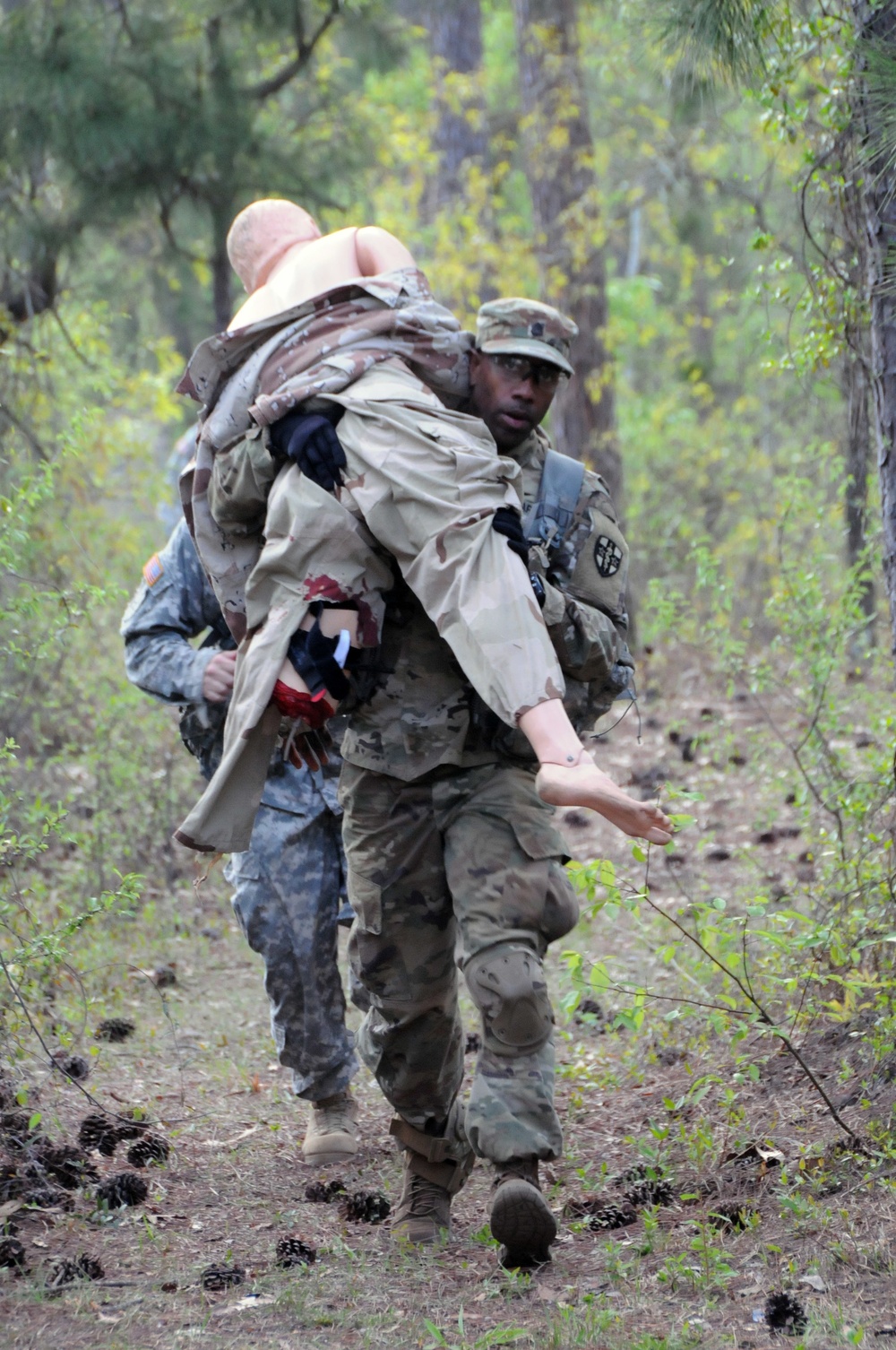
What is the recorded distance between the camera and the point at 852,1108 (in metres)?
3.58

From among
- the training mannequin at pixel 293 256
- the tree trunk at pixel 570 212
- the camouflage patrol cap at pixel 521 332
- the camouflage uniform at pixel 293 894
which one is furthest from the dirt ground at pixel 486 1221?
the tree trunk at pixel 570 212

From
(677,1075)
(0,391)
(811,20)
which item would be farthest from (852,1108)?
(0,391)

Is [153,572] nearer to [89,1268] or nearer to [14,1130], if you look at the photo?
[14,1130]

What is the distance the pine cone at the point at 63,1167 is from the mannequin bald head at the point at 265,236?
232 centimetres

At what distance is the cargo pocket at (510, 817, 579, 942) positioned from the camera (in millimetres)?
3121

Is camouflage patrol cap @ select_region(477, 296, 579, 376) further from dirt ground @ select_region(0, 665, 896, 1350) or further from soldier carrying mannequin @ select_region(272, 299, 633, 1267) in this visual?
dirt ground @ select_region(0, 665, 896, 1350)

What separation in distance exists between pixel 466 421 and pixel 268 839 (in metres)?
1.53

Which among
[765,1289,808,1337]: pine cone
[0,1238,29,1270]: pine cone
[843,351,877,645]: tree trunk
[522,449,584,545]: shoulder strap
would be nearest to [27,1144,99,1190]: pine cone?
[0,1238,29,1270]: pine cone

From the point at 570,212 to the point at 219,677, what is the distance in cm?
754

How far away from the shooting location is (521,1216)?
289 centimetres

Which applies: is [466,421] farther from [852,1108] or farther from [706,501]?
[706,501]

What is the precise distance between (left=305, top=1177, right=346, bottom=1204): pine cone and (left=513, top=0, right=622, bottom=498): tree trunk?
7382mm

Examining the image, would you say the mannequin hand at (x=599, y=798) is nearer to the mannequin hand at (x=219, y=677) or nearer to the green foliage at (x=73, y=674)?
the mannequin hand at (x=219, y=677)

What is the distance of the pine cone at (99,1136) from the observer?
3857 mm
